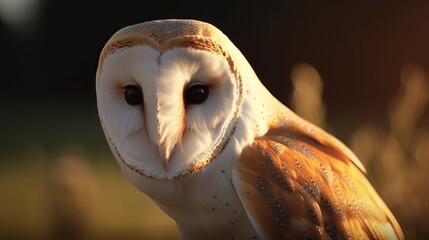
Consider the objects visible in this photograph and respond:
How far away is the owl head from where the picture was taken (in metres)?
0.96

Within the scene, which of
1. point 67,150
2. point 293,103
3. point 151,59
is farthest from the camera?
point 67,150

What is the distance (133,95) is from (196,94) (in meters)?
0.10

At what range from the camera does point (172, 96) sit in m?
0.95

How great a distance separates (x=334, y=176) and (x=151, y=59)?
1.19ft

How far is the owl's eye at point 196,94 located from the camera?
98 cm

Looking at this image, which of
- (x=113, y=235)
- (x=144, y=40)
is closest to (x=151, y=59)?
(x=144, y=40)

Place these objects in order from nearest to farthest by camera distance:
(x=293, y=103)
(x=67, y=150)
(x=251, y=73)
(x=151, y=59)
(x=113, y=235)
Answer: (x=151, y=59), (x=251, y=73), (x=293, y=103), (x=67, y=150), (x=113, y=235)

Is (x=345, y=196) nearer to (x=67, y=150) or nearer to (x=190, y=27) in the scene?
(x=190, y=27)

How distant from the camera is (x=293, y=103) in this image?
175cm

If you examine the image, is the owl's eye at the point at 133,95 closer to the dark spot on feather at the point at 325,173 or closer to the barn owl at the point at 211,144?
the barn owl at the point at 211,144

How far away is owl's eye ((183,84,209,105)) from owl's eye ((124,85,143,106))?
2.8 inches

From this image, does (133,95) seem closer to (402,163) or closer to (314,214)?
(314,214)

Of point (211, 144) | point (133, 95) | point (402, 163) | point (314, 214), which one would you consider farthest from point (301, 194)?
point (402, 163)

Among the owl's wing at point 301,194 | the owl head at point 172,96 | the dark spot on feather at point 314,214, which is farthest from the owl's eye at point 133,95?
the dark spot on feather at point 314,214
